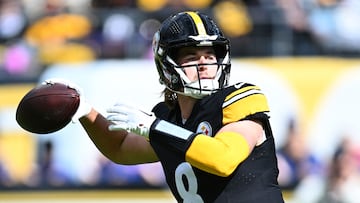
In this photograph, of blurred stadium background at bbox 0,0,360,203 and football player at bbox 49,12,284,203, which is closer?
football player at bbox 49,12,284,203

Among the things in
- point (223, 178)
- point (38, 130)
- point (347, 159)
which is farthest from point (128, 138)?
point (347, 159)

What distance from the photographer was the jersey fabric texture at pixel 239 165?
10.7 feet

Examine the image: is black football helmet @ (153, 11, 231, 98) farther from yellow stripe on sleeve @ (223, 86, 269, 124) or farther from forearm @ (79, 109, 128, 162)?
forearm @ (79, 109, 128, 162)

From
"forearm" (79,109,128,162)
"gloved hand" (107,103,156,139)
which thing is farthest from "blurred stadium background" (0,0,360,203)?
"gloved hand" (107,103,156,139)

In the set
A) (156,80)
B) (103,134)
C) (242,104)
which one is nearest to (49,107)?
(103,134)

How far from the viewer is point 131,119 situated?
3283 millimetres

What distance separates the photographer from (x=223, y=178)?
3.28 meters

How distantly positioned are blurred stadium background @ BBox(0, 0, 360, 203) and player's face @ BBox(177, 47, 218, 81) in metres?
4.16

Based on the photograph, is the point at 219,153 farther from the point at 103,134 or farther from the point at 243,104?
the point at 103,134

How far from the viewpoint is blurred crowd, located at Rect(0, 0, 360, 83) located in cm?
776

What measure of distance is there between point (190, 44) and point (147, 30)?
4564 mm

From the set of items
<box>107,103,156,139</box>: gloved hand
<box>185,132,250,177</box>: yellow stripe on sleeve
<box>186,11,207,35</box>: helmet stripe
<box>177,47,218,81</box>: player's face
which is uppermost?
<box>186,11,207,35</box>: helmet stripe

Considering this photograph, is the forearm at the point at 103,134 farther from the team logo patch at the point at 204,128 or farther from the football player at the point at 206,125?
the team logo patch at the point at 204,128

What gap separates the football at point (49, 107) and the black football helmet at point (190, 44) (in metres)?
0.40
